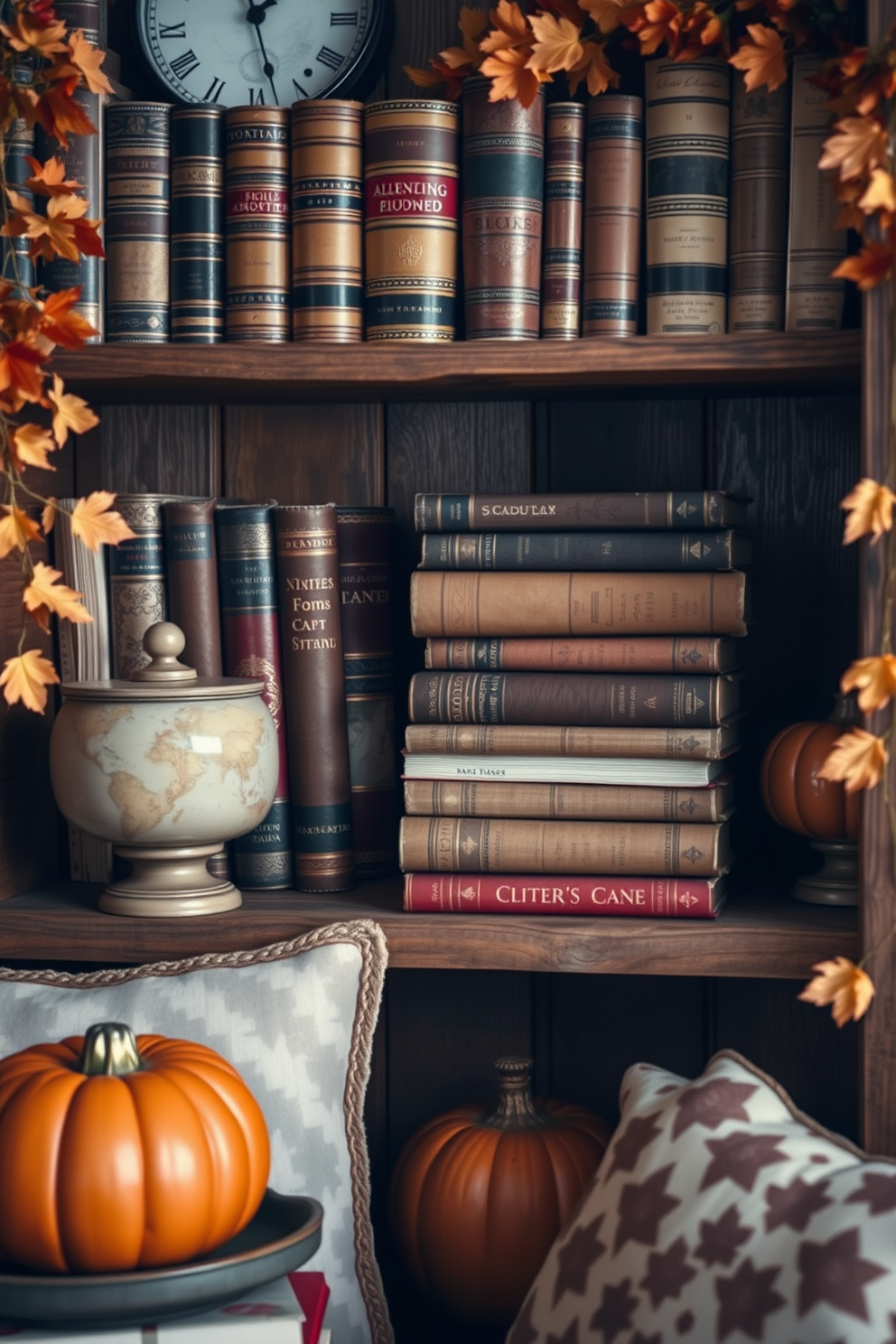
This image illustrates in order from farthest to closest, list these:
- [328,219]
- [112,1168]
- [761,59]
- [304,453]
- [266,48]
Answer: [304,453] < [266,48] < [328,219] < [761,59] < [112,1168]

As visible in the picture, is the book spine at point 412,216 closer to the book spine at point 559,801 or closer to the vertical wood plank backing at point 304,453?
the vertical wood plank backing at point 304,453

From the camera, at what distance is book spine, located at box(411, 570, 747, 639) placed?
1189mm

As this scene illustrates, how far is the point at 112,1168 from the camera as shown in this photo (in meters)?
0.89

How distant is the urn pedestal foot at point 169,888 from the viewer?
1234 mm

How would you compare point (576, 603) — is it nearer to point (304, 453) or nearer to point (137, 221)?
point (304, 453)

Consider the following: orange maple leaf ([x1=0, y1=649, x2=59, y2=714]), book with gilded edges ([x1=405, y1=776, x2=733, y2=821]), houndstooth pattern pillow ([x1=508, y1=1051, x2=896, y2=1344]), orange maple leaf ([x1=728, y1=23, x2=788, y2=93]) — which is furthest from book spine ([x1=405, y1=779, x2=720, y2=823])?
orange maple leaf ([x1=728, y1=23, x2=788, y2=93])

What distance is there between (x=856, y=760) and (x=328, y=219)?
24.7 inches

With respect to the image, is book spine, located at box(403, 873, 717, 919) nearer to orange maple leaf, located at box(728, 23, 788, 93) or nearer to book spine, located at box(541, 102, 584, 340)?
book spine, located at box(541, 102, 584, 340)

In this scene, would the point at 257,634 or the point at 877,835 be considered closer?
the point at 877,835

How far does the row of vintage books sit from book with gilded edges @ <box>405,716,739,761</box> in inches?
12.9

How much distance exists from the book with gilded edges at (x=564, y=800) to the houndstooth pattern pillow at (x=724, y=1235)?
0.21 meters

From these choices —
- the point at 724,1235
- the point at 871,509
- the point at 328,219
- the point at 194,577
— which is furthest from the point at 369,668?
the point at 724,1235

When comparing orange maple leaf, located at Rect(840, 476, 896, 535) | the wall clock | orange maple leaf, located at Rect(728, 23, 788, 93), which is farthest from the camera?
the wall clock

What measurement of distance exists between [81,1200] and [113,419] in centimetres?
84
